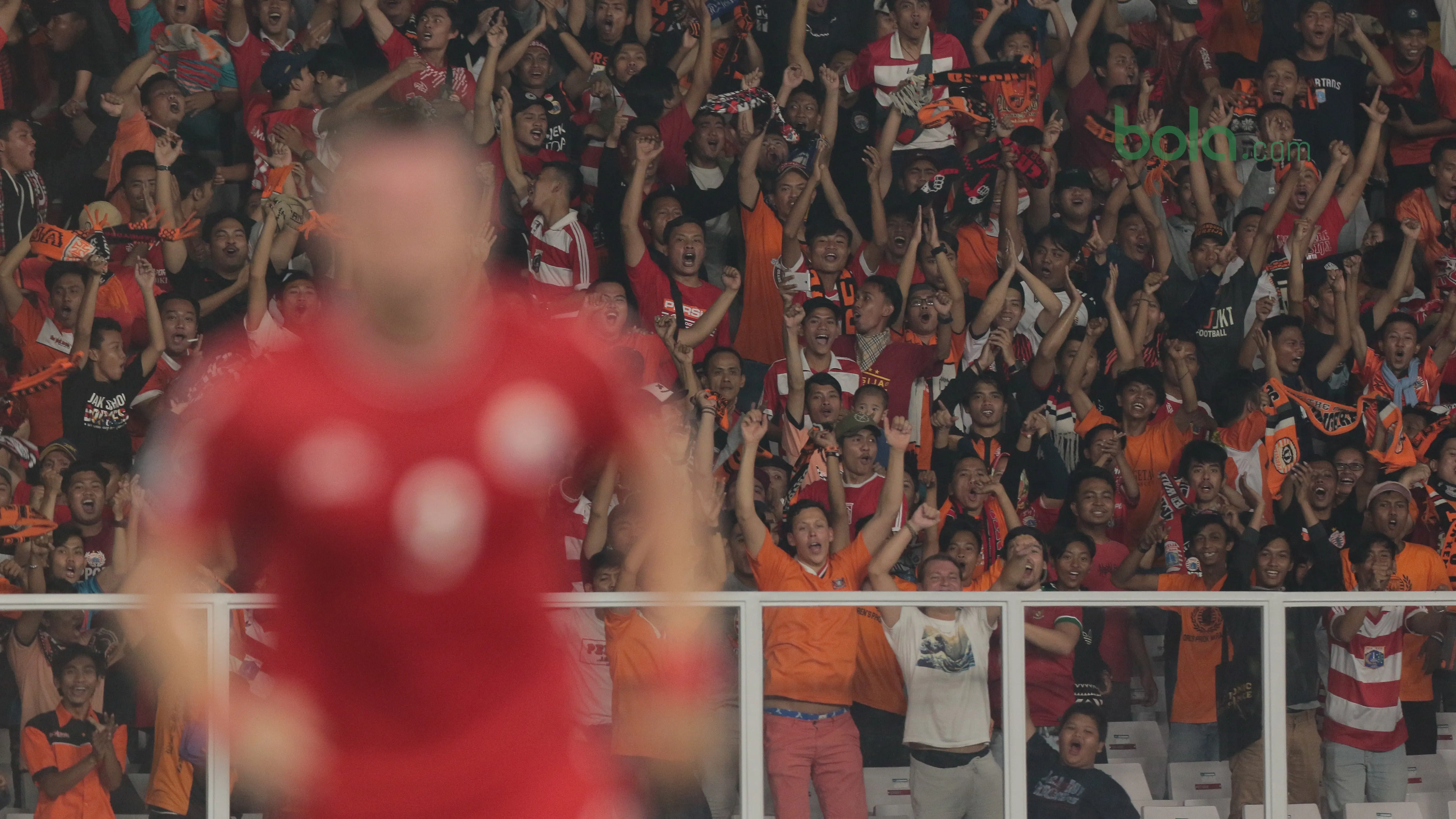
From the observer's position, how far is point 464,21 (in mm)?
8727

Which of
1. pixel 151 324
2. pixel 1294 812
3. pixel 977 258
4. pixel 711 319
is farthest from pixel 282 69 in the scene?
pixel 1294 812

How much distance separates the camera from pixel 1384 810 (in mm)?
5340

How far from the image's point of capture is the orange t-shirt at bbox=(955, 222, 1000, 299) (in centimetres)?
862

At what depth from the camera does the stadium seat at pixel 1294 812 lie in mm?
5191

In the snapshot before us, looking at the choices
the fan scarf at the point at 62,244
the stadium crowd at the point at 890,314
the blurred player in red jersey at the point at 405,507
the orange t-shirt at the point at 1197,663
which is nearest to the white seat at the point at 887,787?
the stadium crowd at the point at 890,314

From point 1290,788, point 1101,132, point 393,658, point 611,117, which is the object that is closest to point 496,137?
point 611,117

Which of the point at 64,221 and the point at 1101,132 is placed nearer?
the point at 64,221

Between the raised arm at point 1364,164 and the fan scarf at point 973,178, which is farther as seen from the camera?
the raised arm at point 1364,164

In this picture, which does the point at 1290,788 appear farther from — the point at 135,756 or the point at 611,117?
the point at 611,117

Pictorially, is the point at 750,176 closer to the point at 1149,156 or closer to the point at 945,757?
the point at 1149,156

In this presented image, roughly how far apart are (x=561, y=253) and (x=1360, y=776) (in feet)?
14.0

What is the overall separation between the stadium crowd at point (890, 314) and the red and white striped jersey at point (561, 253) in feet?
0.07

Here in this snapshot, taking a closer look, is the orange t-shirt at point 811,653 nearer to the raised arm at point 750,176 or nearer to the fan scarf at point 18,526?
the fan scarf at point 18,526

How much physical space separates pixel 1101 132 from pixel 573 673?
555 cm
